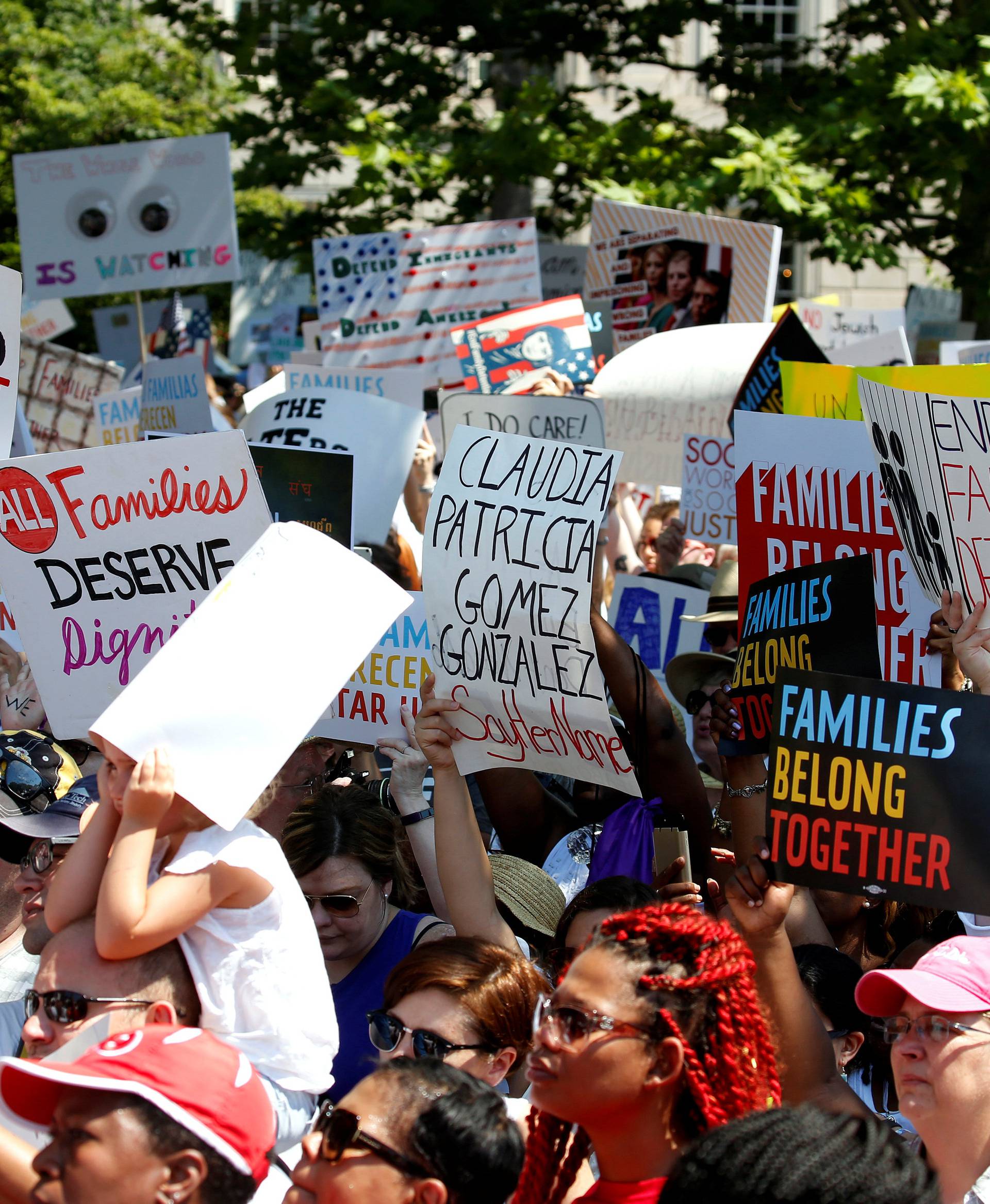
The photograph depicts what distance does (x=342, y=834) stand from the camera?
308cm

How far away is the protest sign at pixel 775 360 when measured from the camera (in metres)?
4.78

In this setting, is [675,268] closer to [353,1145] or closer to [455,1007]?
[455,1007]

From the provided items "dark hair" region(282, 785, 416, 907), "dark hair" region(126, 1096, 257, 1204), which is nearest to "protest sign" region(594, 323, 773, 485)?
"dark hair" region(282, 785, 416, 907)

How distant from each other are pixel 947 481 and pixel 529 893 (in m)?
1.33

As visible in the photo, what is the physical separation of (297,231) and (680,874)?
10.6 meters

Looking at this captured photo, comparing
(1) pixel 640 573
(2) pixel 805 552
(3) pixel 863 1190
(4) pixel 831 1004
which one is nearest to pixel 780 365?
(2) pixel 805 552

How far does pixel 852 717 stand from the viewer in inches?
103

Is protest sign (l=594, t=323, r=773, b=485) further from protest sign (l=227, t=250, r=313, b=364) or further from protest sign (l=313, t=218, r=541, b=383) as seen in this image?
protest sign (l=227, t=250, r=313, b=364)

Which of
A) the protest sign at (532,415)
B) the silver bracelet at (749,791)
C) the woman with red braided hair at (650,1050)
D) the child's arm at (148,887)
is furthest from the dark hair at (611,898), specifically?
the protest sign at (532,415)

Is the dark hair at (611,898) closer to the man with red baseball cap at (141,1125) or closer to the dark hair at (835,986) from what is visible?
the dark hair at (835,986)

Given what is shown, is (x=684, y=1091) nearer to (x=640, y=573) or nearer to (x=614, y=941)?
(x=614, y=941)

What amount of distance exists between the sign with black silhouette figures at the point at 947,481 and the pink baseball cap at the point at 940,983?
3.18ft

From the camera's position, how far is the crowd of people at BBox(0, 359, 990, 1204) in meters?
1.77

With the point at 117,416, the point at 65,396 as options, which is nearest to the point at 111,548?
the point at 117,416
